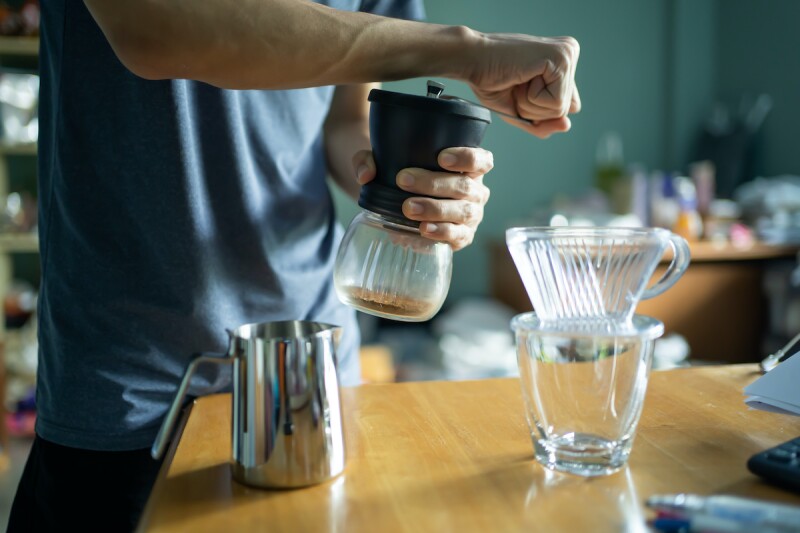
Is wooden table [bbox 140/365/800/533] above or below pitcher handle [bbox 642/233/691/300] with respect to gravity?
below

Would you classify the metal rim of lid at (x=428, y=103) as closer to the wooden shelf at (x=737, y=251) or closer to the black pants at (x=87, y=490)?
the black pants at (x=87, y=490)

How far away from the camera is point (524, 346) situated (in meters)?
0.57

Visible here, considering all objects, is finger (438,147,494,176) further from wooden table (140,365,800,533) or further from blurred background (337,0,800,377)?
blurred background (337,0,800,377)

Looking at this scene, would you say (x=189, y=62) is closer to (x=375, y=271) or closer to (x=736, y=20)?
(x=375, y=271)

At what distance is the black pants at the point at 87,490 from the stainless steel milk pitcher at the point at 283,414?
265mm

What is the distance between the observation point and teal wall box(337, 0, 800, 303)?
2873 mm

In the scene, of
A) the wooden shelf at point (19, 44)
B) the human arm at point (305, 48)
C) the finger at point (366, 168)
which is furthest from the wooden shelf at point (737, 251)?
the wooden shelf at point (19, 44)

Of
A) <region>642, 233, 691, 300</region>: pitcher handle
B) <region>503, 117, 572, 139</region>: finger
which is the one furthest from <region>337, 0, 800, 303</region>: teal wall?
<region>642, 233, 691, 300</region>: pitcher handle

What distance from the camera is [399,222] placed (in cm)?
63

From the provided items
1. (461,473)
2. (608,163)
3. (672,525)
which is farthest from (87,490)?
(608,163)

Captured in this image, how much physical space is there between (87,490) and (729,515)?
640 millimetres

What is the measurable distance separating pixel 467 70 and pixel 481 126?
0.09 m

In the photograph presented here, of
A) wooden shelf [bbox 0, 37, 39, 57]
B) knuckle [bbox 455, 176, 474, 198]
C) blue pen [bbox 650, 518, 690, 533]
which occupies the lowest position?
blue pen [bbox 650, 518, 690, 533]

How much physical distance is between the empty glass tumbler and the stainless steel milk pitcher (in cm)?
16
